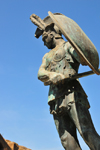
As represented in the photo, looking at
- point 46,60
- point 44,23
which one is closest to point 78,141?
point 46,60

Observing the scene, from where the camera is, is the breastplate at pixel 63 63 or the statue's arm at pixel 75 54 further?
the breastplate at pixel 63 63

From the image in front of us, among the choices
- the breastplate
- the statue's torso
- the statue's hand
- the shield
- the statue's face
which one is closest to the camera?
the shield

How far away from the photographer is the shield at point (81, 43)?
4156mm

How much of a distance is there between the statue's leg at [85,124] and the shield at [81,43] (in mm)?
769

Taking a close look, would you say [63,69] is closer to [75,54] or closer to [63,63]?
[63,63]

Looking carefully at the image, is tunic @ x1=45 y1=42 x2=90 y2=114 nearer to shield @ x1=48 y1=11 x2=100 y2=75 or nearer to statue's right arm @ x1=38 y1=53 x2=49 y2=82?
statue's right arm @ x1=38 y1=53 x2=49 y2=82

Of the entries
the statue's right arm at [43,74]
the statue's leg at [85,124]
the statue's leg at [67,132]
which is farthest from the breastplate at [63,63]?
the statue's leg at [67,132]

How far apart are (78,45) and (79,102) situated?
1.09 m

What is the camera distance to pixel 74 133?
15.7 ft

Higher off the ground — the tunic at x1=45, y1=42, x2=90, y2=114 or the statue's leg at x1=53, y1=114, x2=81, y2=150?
the tunic at x1=45, y1=42, x2=90, y2=114

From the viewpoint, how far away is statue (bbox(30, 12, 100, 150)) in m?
4.23

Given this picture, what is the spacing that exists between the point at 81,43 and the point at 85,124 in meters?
1.41

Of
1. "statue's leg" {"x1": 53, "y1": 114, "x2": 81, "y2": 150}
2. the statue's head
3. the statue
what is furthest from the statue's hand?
the statue's head

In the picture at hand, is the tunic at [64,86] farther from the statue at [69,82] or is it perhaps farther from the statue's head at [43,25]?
the statue's head at [43,25]
